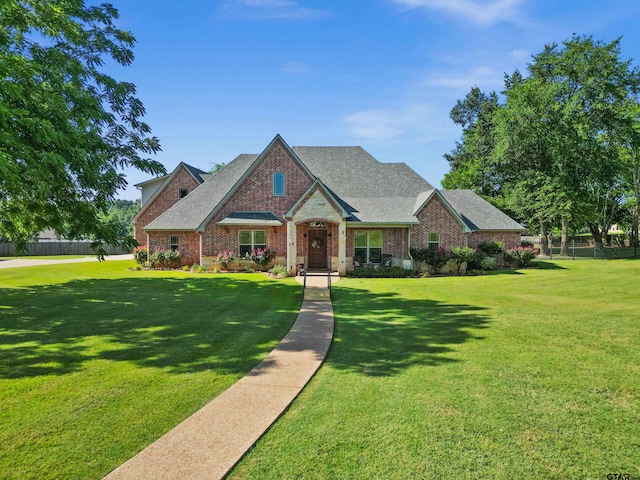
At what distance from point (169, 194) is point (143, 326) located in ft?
74.6

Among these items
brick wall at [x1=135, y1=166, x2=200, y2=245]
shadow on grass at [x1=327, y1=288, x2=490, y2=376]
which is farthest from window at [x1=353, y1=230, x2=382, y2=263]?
brick wall at [x1=135, y1=166, x2=200, y2=245]

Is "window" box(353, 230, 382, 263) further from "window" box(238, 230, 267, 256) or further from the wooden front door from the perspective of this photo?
"window" box(238, 230, 267, 256)

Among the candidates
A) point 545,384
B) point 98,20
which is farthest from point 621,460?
point 98,20

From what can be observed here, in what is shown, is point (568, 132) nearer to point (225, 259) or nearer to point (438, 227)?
point (438, 227)

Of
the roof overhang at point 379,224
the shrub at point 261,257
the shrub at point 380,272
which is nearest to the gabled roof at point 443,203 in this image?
the roof overhang at point 379,224

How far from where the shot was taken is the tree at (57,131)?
7715mm

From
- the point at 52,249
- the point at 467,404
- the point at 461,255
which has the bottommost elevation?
the point at 467,404

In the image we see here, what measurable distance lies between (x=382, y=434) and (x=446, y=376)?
2.13 meters

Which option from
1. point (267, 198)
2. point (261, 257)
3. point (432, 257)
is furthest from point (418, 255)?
point (267, 198)

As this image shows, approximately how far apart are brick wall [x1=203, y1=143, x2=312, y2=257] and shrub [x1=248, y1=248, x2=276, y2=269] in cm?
50

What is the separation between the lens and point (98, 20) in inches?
512

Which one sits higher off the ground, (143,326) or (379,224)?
(379,224)

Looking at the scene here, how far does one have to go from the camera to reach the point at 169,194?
29.3 metres

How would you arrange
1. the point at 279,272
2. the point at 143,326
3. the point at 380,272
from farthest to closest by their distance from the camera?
the point at 380,272
the point at 279,272
the point at 143,326
